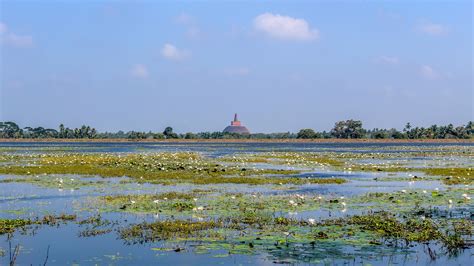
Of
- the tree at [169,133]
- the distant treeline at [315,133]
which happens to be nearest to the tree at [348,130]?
the distant treeline at [315,133]

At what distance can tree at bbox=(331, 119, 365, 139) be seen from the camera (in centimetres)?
16350

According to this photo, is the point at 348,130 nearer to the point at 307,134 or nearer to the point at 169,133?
the point at 307,134

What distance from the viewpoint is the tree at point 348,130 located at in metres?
164

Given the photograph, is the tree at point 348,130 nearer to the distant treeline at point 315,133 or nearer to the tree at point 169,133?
the distant treeline at point 315,133

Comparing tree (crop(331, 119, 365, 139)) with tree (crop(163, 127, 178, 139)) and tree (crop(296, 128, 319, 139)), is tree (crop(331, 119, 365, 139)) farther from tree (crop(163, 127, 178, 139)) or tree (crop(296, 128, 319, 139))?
tree (crop(163, 127, 178, 139))

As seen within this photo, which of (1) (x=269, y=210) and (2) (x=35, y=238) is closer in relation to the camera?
(2) (x=35, y=238)

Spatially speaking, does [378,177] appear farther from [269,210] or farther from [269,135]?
[269,135]

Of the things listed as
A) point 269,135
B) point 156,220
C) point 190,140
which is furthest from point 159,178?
point 269,135

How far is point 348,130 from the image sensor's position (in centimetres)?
16512

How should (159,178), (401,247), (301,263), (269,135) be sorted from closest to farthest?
(301,263)
(401,247)
(159,178)
(269,135)

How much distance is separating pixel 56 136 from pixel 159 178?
147310 millimetres

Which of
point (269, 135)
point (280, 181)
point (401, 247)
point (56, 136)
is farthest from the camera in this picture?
point (269, 135)

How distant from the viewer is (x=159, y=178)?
30234 mm

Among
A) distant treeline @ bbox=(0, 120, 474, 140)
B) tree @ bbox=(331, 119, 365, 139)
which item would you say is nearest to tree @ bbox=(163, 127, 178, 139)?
distant treeline @ bbox=(0, 120, 474, 140)
